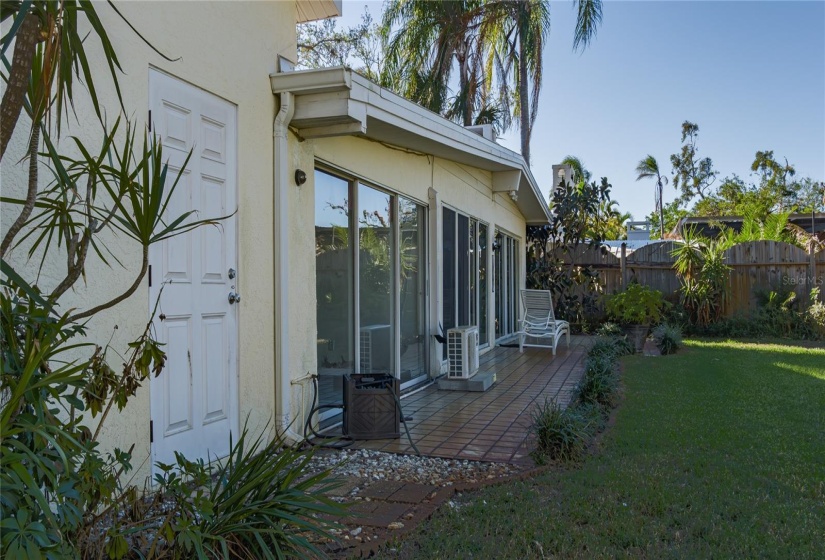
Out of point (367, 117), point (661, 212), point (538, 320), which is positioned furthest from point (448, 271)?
point (661, 212)

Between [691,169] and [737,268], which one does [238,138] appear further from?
[691,169]

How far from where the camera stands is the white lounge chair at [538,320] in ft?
38.7

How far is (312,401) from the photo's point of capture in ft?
18.0

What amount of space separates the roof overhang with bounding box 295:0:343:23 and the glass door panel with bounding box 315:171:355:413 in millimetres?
1410

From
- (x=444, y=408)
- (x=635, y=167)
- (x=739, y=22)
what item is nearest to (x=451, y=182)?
(x=444, y=408)

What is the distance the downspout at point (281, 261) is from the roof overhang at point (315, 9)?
3.80 feet

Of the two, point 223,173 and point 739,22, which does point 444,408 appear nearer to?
point 223,173

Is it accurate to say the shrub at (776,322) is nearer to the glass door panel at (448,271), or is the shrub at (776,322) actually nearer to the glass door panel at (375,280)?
the glass door panel at (448,271)

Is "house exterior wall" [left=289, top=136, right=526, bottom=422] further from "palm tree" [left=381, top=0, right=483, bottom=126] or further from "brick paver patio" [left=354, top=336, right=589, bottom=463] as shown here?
"palm tree" [left=381, top=0, right=483, bottom=126]

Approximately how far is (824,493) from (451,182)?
20.7 feet

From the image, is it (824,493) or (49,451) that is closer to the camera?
(49,451)

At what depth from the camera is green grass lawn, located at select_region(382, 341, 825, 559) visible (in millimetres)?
3189

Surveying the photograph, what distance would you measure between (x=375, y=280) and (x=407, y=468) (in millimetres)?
2672

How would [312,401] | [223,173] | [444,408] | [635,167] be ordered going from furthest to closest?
[635,167]
[444,408]
[312,401]
[223,173]
